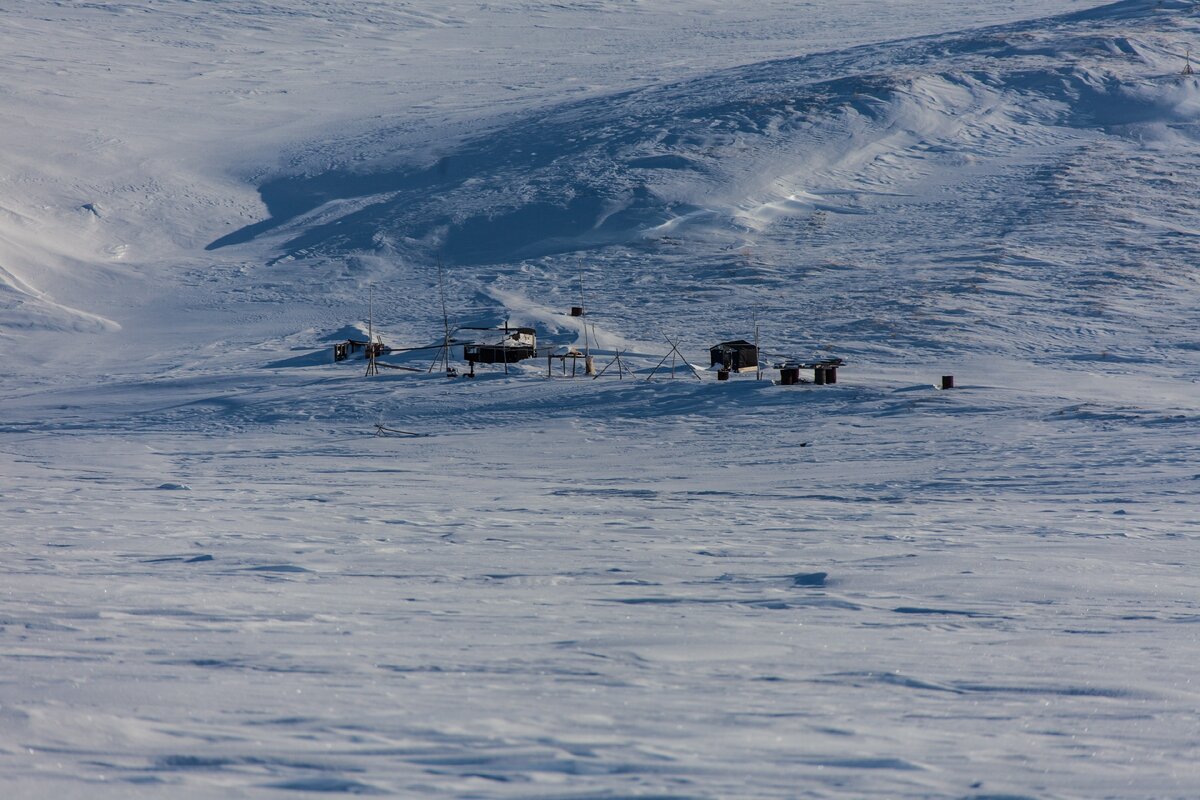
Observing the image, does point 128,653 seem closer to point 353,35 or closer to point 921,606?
point 921,606

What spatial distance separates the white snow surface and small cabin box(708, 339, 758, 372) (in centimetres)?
76

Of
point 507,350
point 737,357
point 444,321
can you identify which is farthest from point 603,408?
point 444,321

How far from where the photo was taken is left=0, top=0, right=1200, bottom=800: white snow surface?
387cm

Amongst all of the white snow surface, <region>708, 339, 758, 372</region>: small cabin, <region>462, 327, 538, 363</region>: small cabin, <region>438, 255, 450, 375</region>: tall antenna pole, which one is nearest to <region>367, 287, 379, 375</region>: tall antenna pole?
the white snow surface

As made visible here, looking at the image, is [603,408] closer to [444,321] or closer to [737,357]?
[737,357]

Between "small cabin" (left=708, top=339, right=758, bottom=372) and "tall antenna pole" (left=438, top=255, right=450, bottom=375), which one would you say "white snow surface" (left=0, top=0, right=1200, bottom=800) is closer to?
"tall antenna pole" (left=438, top=255, right=450, bottom=375)

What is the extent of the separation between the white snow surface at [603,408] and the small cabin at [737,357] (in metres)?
0.76

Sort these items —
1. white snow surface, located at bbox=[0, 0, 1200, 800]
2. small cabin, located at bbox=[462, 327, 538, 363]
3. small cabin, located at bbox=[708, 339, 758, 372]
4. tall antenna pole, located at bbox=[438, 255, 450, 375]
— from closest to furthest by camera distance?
white snow surface, located at bbox=[0, 0, 1200, 800] < small cabin, located at bbox=[708, 339, 758, 372] < small cabin, located at bbox=[462, 327, 538, 363] < tall antenna pole, located at bbox=[438, 255, 450, 375]

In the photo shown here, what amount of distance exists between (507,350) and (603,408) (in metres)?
2.36

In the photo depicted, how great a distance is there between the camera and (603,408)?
44.6ft

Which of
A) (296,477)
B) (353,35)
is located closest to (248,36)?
(353,35)

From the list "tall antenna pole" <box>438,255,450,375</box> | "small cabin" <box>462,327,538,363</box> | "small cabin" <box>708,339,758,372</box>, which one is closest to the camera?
"small cabin" <box>708,339,758,372</box>

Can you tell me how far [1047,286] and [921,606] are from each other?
13.7 meters

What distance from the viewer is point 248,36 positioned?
3666 centimetres
